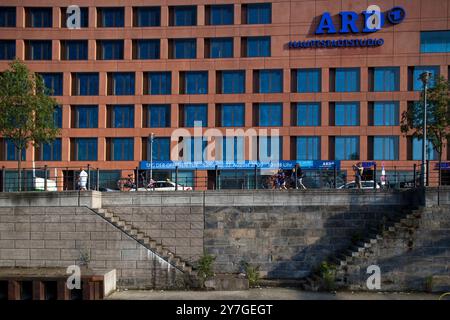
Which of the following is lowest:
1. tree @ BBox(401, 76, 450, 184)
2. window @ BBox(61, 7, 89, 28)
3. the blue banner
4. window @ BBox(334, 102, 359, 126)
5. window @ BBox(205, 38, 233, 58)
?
the blue banner

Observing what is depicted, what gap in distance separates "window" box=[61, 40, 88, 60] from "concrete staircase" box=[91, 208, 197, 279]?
1214 inches

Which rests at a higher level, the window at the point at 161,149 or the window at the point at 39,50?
the window at the point at 39,50

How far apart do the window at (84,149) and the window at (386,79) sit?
27.2m

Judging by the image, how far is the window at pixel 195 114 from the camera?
46.2 m

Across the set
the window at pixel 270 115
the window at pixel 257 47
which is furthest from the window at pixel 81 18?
the window at pixel 270 115

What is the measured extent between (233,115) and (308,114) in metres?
7.03

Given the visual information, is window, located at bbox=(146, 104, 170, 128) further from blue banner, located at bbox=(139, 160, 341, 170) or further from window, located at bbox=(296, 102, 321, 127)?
window, located at bbox=(296, 102, 321, 127)

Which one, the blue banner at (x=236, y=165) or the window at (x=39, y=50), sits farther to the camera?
the window at (x=39, y=50)

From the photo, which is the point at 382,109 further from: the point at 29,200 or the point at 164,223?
the point at 29,200

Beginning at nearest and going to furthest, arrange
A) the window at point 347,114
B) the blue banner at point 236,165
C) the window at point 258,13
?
1. the blue banner at point 236,165
2. the window at point 347,114
3. the window at point 258,13

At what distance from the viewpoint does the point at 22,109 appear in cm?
2655

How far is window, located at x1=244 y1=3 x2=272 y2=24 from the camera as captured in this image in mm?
46125

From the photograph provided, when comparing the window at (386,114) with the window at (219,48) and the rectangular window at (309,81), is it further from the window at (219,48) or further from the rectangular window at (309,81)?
the window at (219,48)

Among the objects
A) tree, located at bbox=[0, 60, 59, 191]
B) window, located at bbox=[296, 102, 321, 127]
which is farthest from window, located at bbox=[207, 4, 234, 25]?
tree, located at bbox=[0, 60, 59, 191]
